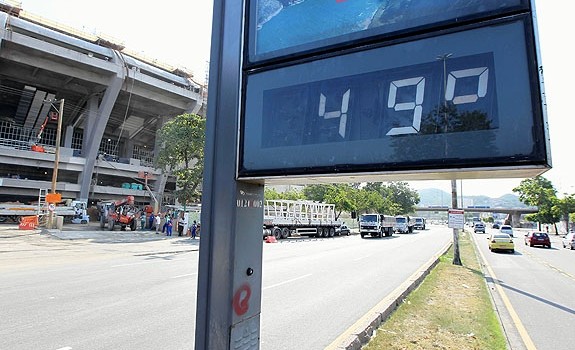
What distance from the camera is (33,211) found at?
2811 centimetres

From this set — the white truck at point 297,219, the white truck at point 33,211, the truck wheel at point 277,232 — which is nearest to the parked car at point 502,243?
the white truck at point 297,219

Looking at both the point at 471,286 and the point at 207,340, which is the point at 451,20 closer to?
the point at 207,340

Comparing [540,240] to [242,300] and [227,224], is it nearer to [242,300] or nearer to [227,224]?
[242,300]

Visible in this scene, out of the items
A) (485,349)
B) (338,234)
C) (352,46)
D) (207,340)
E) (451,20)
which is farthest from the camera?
(338,234)

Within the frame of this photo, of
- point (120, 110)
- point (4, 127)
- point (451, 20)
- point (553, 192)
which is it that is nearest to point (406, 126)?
point (451, 20)

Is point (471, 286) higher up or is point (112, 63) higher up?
point (112, 63)

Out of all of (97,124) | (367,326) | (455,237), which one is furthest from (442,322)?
(97,124)

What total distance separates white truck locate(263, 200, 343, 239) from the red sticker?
2489 centimetres

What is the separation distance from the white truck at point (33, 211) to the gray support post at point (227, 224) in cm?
2884

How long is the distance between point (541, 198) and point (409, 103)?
67.6m

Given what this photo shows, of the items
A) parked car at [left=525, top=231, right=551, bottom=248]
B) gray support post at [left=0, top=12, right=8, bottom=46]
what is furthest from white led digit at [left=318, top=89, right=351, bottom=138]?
gray support post at [left=0, top=12, right=8, bottom=46]

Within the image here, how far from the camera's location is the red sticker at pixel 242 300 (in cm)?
208

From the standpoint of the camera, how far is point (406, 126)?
169cm

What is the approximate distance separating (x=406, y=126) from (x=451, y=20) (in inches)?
20.1
